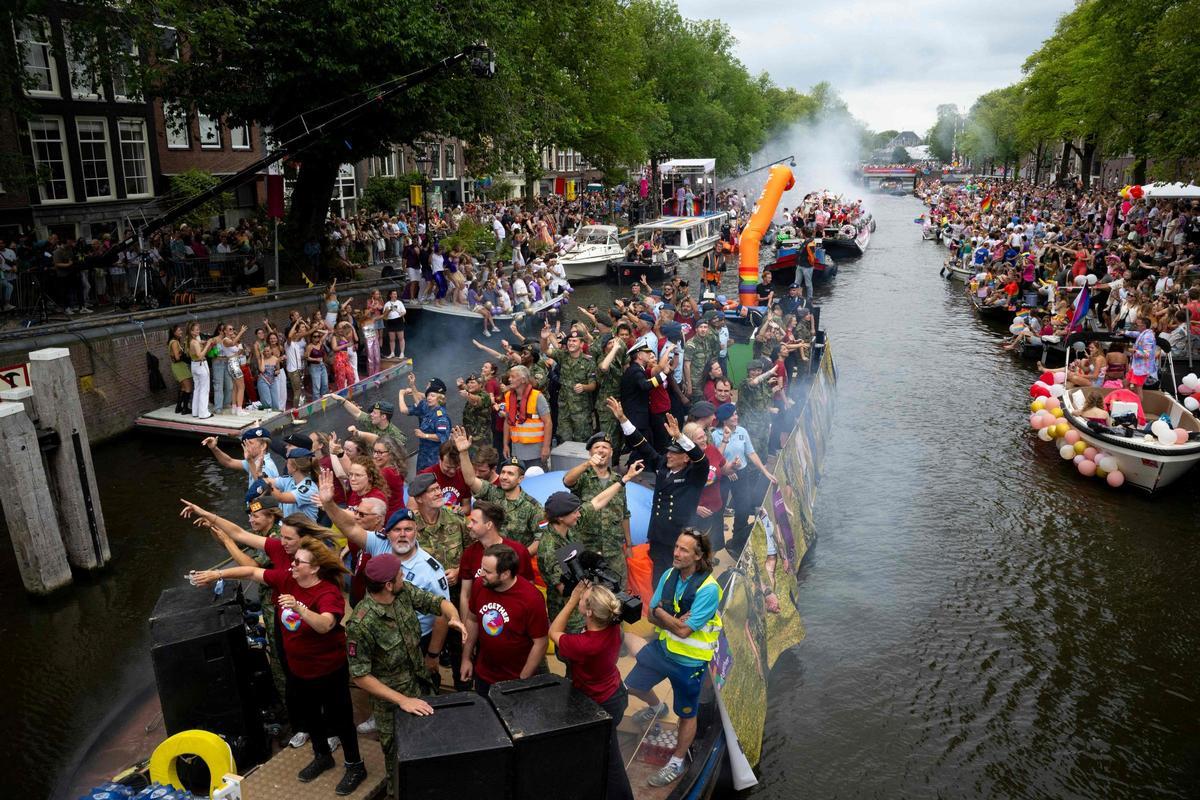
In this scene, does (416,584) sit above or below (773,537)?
above

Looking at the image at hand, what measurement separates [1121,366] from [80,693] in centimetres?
1457

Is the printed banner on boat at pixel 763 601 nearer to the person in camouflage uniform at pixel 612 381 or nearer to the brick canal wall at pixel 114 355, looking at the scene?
the person in camouflage uniform at pixel 612 381

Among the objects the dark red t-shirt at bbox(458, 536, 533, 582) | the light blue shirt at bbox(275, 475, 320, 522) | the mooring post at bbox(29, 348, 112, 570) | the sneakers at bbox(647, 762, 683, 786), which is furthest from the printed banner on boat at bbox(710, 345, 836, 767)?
the mooring post at bbox(29, 348, 112, 570)

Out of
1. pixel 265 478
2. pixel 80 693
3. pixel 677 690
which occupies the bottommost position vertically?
pixel 80 693

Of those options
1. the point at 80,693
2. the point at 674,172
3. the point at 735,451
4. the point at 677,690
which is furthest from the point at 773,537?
the point at 674,172

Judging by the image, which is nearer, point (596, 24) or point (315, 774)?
point (315, 774)

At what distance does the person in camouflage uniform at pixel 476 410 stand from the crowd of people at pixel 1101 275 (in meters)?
9.95

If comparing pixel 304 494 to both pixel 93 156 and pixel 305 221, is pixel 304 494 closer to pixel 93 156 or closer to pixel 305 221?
pixel 305 221

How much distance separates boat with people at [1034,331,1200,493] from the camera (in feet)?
40.7

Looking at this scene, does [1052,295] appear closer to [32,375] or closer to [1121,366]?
[1121,366]

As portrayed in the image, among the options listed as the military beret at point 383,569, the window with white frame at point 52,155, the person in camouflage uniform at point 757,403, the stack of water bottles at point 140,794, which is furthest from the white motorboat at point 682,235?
the stack of water bottles at point 140,794

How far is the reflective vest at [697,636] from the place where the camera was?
18.4ft

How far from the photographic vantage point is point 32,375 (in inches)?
373

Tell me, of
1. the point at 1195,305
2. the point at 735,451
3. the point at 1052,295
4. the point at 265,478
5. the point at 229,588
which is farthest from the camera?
the point at 1052,295
